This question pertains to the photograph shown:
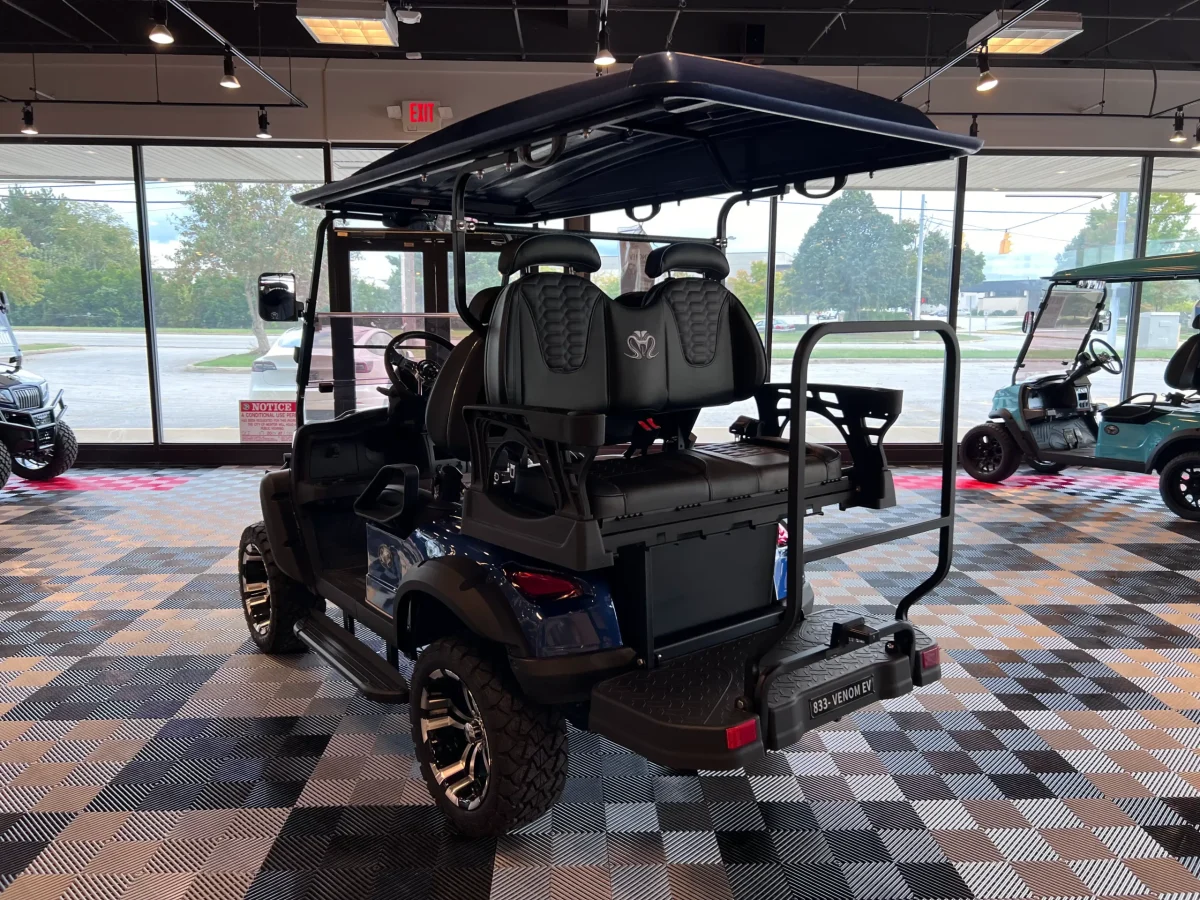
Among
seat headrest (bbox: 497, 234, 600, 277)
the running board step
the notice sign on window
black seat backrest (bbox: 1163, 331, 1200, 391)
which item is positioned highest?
seat headrest (bbox: 497, 234, 600, 277)

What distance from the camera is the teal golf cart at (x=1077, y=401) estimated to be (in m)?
5.99

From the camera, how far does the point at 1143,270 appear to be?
6.10 meters

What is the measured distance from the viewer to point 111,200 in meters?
7.46

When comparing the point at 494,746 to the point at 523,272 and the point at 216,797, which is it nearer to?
the point at 216,797

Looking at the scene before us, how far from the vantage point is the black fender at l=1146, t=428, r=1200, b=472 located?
5617mm

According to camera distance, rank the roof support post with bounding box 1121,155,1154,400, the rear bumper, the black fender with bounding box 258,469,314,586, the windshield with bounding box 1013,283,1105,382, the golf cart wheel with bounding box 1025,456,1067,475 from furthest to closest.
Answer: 1. the roof support post with bounding box 1121,155,1154,400
2. the golf cart wheel with bounding box 1025,456,1067,475
3. the windshield with bounding box 1013,283,1105,382
4. the black fender with bounding box 258,469,314,586
5. the rear bumper

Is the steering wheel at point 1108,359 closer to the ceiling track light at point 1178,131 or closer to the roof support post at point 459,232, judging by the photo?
the ceiling track light at point 1178,131

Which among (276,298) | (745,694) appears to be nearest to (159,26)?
(276,298)

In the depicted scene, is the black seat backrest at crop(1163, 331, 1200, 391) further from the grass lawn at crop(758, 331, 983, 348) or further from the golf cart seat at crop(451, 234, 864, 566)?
the golf cart seat at crop(451, 234, 864, 566)

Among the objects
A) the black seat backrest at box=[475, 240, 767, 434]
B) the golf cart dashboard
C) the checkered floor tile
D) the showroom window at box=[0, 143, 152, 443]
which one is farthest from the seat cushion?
the showroom window at box=[0, 143, 152, 443]

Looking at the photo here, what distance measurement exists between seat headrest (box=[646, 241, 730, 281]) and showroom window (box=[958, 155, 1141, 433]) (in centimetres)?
551

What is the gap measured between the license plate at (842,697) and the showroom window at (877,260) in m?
5.57

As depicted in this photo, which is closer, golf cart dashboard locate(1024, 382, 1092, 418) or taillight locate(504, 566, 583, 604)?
taillight locate(504, 566, 583, 604)

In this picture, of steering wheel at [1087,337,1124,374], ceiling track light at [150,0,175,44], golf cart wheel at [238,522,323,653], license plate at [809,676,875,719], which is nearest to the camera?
license plate at [809,676,875,719]
